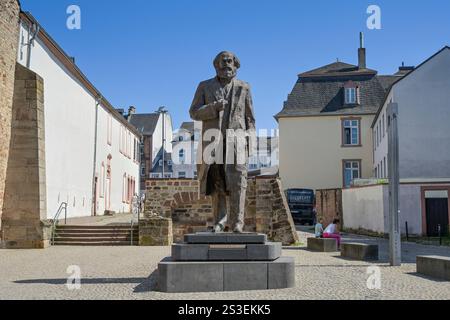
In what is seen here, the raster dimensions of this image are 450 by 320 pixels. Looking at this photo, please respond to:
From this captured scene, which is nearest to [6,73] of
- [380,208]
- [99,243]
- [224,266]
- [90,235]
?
[90,235]

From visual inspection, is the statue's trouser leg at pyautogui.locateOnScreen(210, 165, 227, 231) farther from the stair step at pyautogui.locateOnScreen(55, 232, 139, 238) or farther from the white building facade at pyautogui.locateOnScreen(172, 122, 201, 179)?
the white building facade at pyautogui.locateOnScreen(172, 122, 201, 179)

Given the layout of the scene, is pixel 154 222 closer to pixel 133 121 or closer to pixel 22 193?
pixel 22 193

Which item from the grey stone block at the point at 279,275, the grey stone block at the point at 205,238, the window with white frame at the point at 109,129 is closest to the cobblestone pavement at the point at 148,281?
the grey stone block at the point at 279,275

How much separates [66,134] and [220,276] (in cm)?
1901

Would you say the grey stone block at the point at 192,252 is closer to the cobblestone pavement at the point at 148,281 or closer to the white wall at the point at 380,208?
the cobblestone pavement at the point at 148,281

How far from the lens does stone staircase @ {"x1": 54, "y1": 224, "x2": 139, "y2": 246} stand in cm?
1730

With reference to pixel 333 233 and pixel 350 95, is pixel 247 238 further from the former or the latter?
pixel 350 95

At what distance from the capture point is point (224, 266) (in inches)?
276

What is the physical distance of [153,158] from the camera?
64312mm

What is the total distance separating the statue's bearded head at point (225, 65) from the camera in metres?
8.00

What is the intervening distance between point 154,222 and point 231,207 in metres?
9.99

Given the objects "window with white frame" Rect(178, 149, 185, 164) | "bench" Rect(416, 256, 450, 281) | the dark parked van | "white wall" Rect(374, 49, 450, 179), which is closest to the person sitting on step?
"bench" Rect(416, 256, 450, 281)

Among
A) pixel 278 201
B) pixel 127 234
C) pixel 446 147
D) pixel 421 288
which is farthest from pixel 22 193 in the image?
pixel 446 147

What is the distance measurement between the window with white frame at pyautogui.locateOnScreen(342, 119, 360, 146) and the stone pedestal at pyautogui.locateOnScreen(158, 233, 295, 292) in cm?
3304
